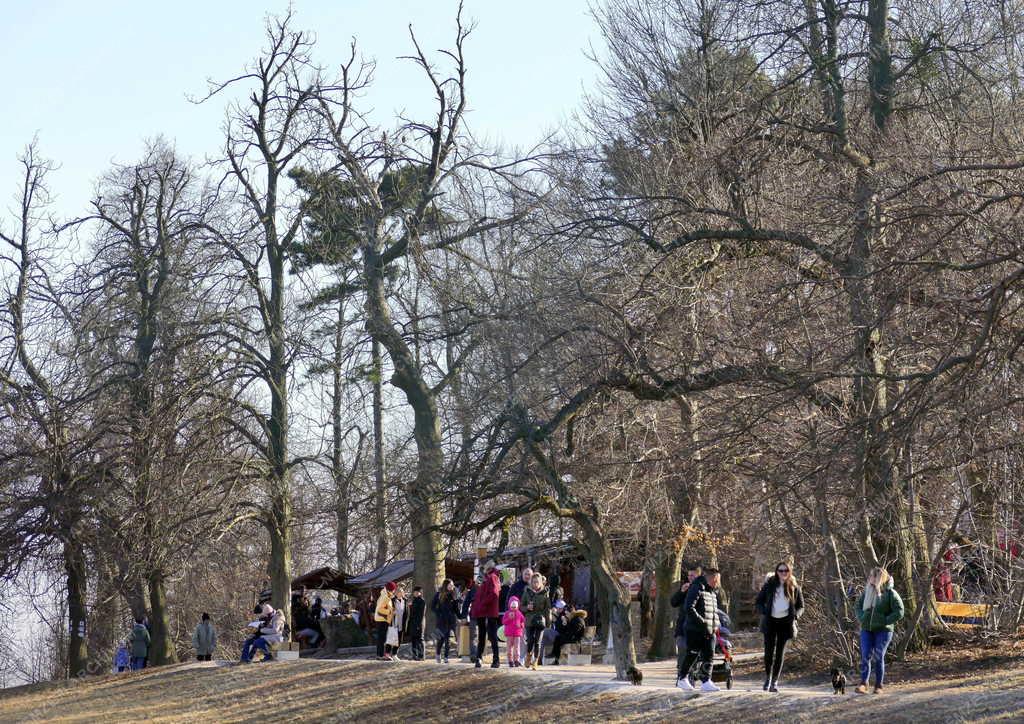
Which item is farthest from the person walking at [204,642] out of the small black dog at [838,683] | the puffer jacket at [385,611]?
the small black dog at [838,683]

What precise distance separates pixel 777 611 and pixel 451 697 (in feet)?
23.0

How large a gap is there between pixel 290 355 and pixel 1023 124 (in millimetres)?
18649

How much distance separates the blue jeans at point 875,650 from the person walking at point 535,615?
891cm

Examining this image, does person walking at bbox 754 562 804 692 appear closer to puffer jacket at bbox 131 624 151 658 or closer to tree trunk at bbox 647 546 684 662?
tree trunk at bbox 647 546 684 662

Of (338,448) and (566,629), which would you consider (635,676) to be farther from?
(338,448)

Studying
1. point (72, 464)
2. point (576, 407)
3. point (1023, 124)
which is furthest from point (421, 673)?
point (1023, 124)

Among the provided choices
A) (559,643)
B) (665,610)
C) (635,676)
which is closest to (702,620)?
(635,676)

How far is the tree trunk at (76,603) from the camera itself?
32938mm

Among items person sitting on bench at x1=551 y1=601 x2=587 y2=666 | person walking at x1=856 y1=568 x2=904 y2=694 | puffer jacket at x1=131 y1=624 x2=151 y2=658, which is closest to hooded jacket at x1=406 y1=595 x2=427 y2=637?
person sitting on bench at x1=551 y1=601 x2=587 y2=666

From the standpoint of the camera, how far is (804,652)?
21094 millimetres

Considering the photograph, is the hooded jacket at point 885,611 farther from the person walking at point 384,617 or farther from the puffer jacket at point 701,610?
the person walking at point 384,617

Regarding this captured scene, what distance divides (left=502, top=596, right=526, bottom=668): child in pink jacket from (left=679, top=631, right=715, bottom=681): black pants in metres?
6.01

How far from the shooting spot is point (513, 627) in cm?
2475

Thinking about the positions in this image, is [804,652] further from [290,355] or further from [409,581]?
[409,581]
